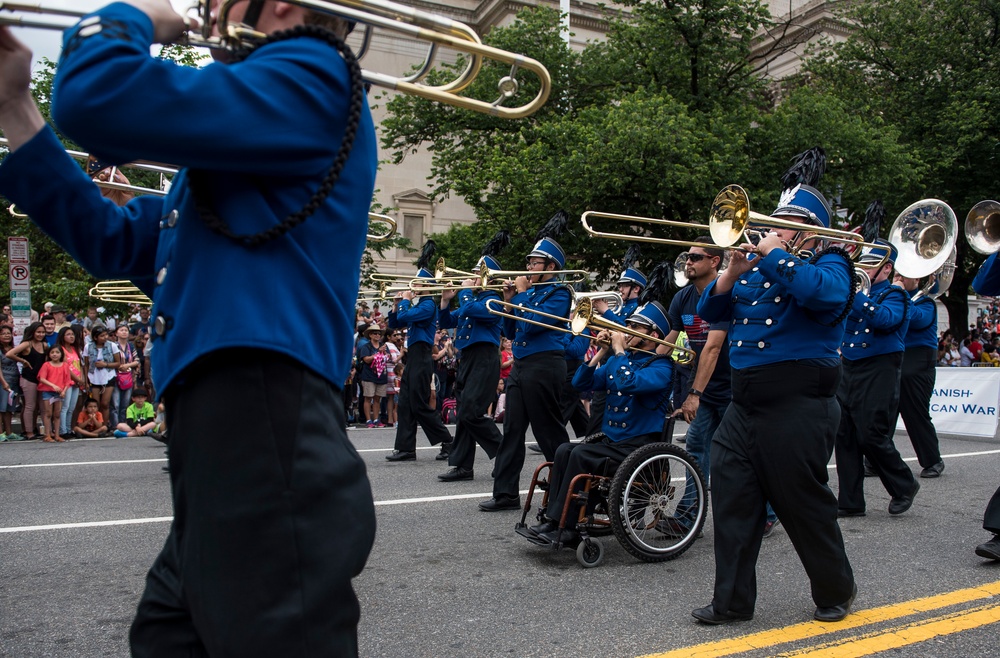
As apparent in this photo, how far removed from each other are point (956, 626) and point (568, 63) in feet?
69.5

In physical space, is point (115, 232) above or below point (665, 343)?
above

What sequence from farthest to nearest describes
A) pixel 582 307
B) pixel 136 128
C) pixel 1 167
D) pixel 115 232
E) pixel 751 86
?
pixel 751 86
pixel 582 307
pixel 115 232
pixel 1 167
pixel 136 128

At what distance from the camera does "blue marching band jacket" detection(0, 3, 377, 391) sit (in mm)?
1456

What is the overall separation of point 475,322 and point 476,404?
855 mm

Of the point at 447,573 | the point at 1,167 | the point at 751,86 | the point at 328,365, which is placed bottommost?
the point at 447,573

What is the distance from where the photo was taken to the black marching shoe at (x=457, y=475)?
8500mm

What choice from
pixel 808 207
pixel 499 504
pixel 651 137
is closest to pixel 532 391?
pixel 499 504

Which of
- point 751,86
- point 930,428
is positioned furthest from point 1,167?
point 751,86

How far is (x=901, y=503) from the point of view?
6922 mm

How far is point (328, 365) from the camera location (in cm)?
166

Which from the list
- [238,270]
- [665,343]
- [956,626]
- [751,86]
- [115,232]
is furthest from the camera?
[751,86]

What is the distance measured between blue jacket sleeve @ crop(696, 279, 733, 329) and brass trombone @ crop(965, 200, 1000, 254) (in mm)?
1930

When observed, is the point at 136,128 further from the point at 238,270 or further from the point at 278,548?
the point at 278,548

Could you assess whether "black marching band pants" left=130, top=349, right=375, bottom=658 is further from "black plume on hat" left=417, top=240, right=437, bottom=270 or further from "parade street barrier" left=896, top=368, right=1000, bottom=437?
"parade street barrier" left=896, top=368, right=1000, bottom=437
